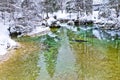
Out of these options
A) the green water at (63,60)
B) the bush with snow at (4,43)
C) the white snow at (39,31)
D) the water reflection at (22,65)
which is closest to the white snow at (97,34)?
the green water at (63,60)

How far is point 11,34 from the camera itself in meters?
46.3

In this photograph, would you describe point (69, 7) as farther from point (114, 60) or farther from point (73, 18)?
point (114, 60)

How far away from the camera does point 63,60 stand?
3155 centimetres

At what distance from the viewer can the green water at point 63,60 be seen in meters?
26.3

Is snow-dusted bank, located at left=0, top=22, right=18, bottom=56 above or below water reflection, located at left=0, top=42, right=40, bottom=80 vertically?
above

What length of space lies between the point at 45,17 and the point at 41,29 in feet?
46.4

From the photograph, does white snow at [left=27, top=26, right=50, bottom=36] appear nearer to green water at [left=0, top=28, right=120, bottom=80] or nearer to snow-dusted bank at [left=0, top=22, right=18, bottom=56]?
green water at [left=0, top=28, right=120, bottom=80]

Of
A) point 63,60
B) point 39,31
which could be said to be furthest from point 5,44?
point 39,31

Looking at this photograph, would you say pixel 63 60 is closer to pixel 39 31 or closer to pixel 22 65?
pixel 22 65

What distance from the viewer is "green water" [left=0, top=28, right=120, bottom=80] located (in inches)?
1037

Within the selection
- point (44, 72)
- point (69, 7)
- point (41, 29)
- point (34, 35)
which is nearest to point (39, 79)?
point (44, 72)

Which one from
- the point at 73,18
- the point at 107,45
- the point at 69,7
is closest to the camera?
the point at 107,45

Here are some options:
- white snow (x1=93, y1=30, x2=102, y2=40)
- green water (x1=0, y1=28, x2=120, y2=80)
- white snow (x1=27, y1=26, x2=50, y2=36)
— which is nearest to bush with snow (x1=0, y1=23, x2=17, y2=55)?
green water (x1=0, y1=28, x2=120, y2=80)

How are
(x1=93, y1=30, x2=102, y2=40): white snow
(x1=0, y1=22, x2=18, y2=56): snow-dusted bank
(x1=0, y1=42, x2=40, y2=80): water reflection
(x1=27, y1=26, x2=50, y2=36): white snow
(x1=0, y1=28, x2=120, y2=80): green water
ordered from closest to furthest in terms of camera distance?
1. (x1=0, y1=28, x2=120, y2=80): green water
2. (x1=0, y1=42, x2=40, y2=80): water reflection
3. (x1=0, y1=22, x2=18, y2=56): snow-dusted bank
4. (x1=93, y1=30, x2=102, y2=40): white snow
5. (x1=27, y1=26, x2=50, y2=36): white snow
